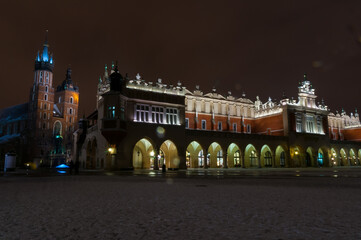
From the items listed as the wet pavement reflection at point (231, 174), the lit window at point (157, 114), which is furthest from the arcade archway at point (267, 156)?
the wet pavement reflection at point (231, 174)

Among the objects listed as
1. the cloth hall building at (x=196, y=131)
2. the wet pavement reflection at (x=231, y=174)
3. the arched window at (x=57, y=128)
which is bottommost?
the wet pavement reflection at (x=231, y=174)

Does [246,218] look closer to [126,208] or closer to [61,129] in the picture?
[126,208]

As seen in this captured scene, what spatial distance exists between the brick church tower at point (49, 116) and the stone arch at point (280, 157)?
70.8 meters

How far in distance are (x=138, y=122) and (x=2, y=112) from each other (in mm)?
103752

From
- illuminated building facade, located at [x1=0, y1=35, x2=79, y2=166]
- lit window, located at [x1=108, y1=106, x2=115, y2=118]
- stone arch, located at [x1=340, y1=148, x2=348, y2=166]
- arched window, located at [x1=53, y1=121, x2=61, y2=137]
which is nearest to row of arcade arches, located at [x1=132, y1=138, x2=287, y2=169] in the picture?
lit window, located at [x1=108, y1=106, x2=115, y2=118]

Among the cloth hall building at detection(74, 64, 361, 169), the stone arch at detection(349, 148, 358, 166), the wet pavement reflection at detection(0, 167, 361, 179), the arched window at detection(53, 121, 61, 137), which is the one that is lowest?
the wet pavement reflection at detection(0, 167, 361, 179)

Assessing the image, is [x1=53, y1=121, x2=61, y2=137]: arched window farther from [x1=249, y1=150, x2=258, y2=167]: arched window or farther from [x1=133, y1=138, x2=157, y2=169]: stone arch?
[x1=249, y1=150, x2=258, y2=167]: arched window

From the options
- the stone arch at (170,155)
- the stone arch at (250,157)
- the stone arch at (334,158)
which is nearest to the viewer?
the stone arch at (170,155)

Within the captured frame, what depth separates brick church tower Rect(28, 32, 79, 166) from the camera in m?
99.9

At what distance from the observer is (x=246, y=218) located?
202 inches

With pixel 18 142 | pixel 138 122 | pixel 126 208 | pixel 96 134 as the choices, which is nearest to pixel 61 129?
pixel 18 142

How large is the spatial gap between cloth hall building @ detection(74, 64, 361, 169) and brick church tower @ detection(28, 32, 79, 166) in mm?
49510

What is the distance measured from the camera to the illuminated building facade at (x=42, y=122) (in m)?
97.6

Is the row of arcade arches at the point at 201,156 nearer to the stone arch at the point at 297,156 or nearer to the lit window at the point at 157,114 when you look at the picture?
the stone arch at the point at 297,156
